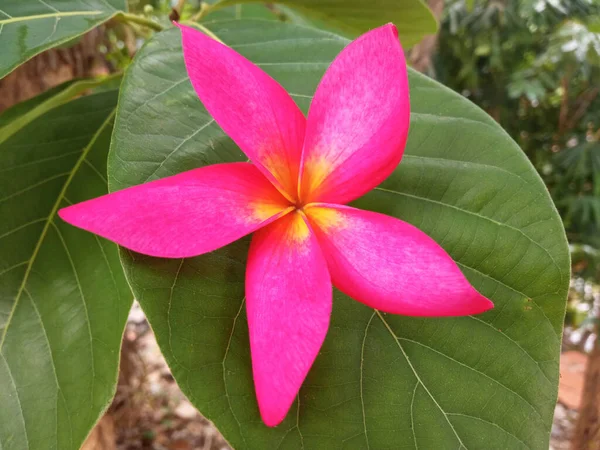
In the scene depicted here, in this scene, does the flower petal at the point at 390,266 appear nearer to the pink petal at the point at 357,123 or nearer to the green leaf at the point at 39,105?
the pink petal at the point at 357,123

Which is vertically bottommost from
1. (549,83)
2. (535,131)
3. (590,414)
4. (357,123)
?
(590,414)

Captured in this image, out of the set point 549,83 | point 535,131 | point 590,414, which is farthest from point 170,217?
point 535,131

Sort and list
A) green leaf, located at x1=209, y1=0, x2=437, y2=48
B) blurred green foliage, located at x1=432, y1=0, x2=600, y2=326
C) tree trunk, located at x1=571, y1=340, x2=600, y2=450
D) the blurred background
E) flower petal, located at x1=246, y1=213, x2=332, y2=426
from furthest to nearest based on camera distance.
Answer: blurred green foliage, located at x1=432, y1=0, x2=600, y2=326 → the blurred background → tree trunk, located at x1=571, y1=340, x2=600, y2=450 → green leaf, located at x1=209, y1=0, x2=437, y2=48 → flower petal, located at x1=246, y1=213, x2=332, y2=426

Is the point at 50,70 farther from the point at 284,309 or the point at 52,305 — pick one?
the point at 284,309

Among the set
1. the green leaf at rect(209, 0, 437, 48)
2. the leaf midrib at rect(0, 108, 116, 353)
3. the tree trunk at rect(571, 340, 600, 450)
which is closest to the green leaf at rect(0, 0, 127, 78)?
the leaf midrib at rect(0, 108, 116, 353)

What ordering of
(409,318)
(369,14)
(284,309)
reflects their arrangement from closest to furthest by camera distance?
(284,309), (409,318), (369,14)

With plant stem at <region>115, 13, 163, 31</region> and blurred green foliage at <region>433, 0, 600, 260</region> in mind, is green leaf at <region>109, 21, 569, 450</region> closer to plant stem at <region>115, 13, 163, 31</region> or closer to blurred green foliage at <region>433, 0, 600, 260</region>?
plant stem at <region>115, 13, 163, 31</region>
